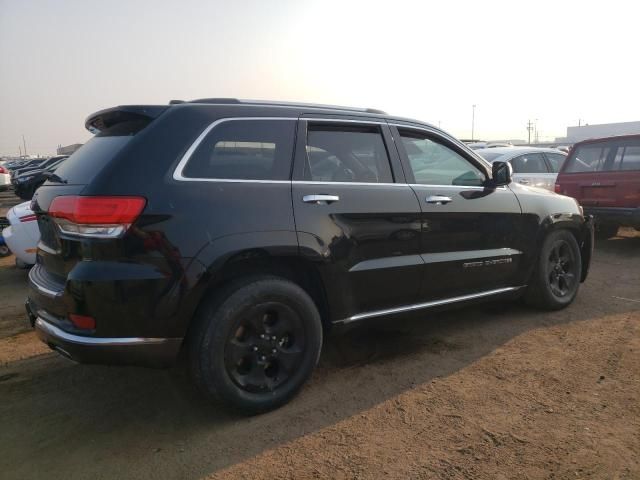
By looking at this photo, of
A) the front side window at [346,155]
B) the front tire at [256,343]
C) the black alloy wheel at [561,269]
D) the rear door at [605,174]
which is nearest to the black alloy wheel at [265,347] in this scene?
the front tire at [256,343]

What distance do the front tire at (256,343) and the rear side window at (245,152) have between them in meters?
0.65

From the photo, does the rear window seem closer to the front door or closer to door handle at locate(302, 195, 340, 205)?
the front door

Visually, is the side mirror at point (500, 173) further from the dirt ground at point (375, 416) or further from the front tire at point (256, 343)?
the front tire at point (256, 343)

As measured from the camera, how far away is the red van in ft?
24.6

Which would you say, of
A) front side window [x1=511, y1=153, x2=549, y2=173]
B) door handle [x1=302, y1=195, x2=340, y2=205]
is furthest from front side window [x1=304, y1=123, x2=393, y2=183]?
front side window [x1=511, y1=153, x2=549, y2=173]

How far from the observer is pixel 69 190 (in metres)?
2.76

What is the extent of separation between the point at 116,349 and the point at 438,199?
2.46 meters

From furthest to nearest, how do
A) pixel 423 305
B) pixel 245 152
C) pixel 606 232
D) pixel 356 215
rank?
pixel 606 232 → pixel 423 305 → pixel 356 215 → pixel 245 152

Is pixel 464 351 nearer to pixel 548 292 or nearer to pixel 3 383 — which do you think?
pixel 548 292

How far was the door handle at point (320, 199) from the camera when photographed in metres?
3.15

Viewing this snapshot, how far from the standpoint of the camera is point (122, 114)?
3025mm

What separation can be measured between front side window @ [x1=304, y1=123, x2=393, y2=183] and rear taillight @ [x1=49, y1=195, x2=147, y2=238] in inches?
43.9

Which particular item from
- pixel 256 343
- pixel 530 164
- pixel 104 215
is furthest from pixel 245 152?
pixel 530 164

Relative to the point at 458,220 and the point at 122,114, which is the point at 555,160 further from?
the point at 122,114
